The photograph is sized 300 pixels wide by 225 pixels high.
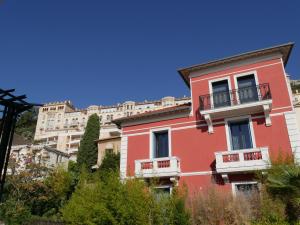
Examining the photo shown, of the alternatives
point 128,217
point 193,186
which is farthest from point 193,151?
point 128,217

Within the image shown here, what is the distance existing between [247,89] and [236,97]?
0.81m

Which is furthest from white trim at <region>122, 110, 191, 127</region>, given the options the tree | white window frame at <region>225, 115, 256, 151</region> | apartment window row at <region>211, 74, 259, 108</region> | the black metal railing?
the tree

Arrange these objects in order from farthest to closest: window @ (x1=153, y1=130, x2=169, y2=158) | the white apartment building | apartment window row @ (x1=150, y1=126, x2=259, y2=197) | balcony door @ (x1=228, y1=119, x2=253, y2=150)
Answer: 1. the white apartment building
2. window @ (x1=153, y1=130, x2=169, y2=158)
3. balcony door @ (x1=228, y1=119, x2=253, y2=150)
4. apartment window row @ (x1=150, y1=126, x2=259, y2=197)

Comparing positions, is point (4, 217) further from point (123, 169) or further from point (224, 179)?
point (224, 179)

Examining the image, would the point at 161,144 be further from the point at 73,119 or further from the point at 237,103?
the point at 73,119

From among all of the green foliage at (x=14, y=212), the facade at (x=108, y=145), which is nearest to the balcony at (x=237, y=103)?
the green foliage at (x=14, y=212)

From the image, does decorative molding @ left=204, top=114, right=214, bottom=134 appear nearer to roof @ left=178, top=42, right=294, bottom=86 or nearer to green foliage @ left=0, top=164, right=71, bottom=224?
roof @ left=178, top=42, right=294, bottom=86

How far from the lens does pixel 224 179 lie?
15562mm

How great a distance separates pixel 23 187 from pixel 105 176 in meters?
11.9

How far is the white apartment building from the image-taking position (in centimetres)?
7969

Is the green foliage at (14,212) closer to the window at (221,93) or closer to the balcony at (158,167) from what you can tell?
the balcony at (158,167)

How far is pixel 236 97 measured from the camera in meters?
17.1

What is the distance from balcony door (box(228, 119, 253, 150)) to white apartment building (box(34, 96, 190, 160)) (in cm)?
5821

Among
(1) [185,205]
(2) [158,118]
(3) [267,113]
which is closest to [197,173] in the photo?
(1) [185,205]
